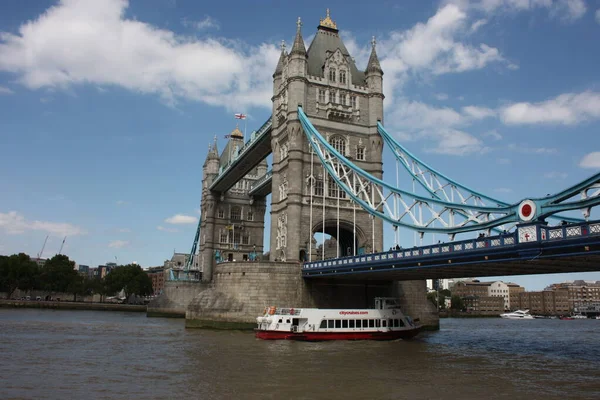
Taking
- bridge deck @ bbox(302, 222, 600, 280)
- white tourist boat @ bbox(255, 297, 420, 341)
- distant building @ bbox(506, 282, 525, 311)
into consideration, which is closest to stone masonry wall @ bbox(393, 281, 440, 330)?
bridge deck @ bbox(302, 222, 600, 280)

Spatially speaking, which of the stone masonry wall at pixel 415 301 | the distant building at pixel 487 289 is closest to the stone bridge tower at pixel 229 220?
the stone masonry wall at pixel 415 301

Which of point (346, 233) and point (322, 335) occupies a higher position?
point (346, 233)

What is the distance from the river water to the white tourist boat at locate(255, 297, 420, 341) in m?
1.87

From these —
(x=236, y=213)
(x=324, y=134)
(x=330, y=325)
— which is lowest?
(x=330, y=325)

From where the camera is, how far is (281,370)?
72.3 ft

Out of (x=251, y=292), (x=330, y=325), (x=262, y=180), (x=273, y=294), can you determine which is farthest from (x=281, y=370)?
(x=262, y=180)

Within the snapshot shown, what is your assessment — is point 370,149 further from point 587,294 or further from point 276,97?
point 587,294

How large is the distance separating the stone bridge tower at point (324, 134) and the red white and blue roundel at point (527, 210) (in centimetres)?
2257

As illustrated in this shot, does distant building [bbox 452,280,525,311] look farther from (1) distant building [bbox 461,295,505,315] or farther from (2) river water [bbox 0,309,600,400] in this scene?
(2) river water [bbox 0,309,600,400]

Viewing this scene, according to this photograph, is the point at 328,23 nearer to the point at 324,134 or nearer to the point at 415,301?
the point at 324,134

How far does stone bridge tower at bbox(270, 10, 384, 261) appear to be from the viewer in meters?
47.1

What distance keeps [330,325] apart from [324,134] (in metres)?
19.5

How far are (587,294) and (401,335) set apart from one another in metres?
153

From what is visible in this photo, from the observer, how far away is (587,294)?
166000 millimetres
